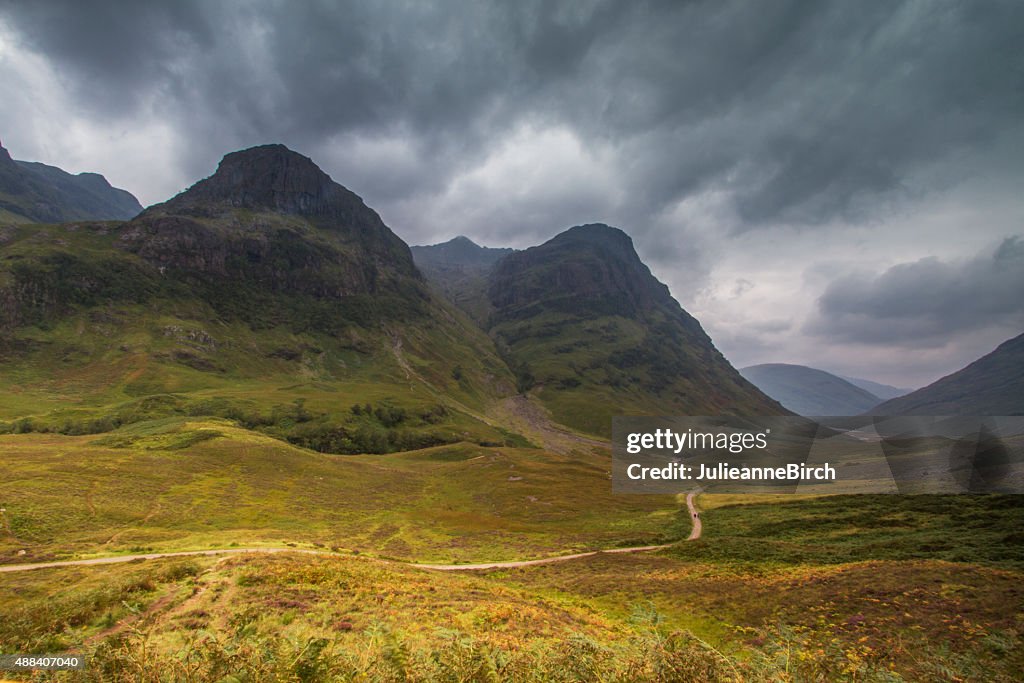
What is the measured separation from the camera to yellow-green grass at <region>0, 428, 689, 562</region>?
42.9 metres

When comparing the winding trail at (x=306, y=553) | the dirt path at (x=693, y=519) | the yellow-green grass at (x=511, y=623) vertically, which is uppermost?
the yellow-green grass at (x=511, y=623)

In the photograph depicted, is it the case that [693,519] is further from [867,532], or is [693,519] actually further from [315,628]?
[315,628]

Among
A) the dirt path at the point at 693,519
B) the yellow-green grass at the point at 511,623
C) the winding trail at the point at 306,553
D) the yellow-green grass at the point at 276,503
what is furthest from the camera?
the dirt path at the point at 693,519

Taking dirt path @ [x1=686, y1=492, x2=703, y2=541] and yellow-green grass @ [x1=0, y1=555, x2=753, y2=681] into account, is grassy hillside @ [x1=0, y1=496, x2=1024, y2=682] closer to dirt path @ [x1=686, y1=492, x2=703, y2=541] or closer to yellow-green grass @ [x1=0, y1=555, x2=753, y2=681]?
yellow-green grass @ [x1=0, y1=555, x2=753, y2=681]

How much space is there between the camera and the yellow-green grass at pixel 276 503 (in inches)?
1689

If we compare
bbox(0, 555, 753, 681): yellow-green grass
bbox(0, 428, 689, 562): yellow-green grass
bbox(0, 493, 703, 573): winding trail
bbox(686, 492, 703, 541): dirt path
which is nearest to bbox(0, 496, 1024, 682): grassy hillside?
bbox(0, 555, 753, 681): yellow-green grass

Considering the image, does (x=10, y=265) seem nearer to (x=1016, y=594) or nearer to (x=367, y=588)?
(x=367, y=588)

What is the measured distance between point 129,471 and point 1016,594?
9668cm

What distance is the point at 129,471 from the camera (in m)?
65.3

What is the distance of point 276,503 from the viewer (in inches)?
2554

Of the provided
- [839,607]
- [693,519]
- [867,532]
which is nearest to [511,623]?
[839,607]

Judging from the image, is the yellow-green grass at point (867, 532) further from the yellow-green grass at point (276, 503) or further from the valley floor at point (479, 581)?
the yellow-green grass at point (276, 503)

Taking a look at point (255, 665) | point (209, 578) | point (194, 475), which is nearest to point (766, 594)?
point (255, 665)

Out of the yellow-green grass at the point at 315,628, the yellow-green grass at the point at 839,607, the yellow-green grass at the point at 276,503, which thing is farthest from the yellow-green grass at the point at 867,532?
the yellow-green grass at the point at 315,628
